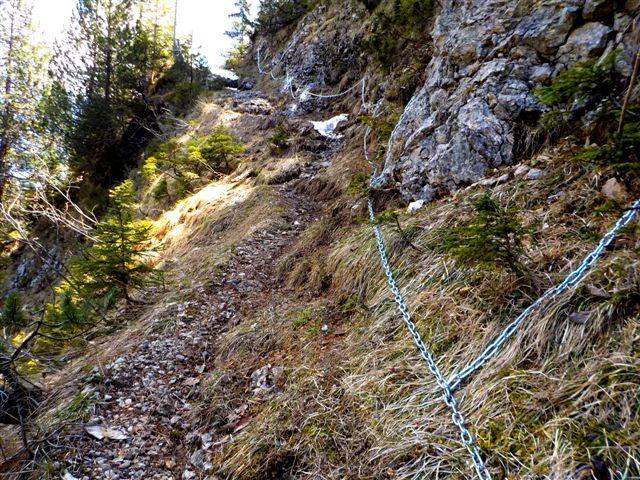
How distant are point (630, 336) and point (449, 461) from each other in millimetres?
1080

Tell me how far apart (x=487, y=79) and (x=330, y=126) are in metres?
6.30

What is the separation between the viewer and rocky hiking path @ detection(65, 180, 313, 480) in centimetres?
274

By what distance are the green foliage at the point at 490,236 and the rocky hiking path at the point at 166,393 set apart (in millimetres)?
2458

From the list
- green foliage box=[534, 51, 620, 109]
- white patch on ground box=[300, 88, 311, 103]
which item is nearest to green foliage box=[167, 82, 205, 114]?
white patch on ground box=[300, 88, 311, 103]

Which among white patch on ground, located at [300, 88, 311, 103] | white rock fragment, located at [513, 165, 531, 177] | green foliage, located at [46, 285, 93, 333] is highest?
white patch on ground, located at [300, 88, 311, 103]

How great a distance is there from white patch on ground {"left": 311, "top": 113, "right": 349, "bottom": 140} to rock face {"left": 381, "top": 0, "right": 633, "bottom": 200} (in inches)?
180

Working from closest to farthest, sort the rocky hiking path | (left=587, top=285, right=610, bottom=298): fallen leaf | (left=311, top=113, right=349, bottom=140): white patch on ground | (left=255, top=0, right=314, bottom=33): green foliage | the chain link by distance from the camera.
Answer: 1. (left=587, top=285, right=610, bottom=298): fallen leaf
2. the chain link
3. the rocky hiking path
4. (left=311, top=113, right=349, bottom=140): white patch on ground
5. (left=255, top=0, right=314, bottom=33): green foliage


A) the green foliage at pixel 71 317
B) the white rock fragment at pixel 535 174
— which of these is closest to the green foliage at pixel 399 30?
the white rock fragment at pixel 535 174

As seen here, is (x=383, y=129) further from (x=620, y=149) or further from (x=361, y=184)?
(x=620, y=149)

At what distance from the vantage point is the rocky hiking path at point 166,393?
2.74 metres

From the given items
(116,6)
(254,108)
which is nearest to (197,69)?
(116,6)

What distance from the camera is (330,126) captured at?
33.2 ft

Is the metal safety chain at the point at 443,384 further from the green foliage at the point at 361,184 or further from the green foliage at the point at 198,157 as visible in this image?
the green foliage at the point at 198,157

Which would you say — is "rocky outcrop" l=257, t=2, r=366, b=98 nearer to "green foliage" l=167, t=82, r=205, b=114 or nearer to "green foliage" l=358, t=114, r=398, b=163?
"green foliage" l=167, t=82, r=205, b=114
